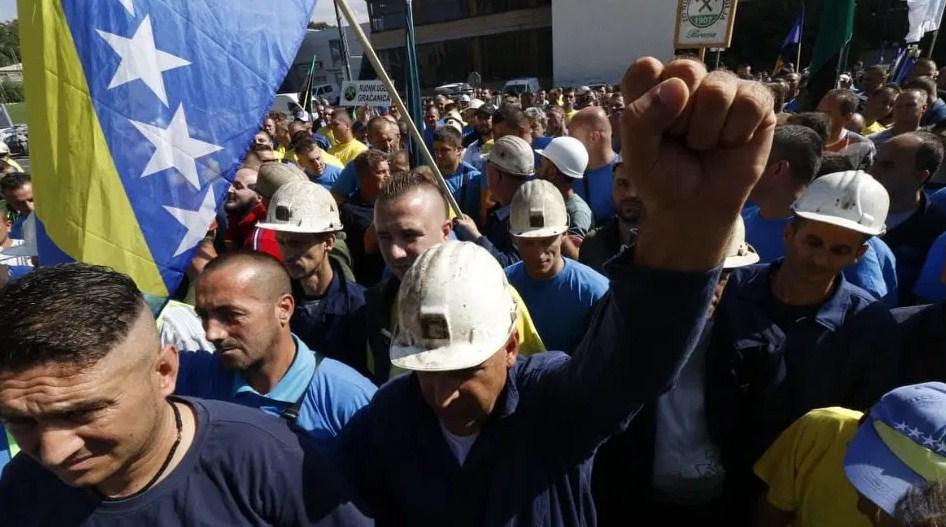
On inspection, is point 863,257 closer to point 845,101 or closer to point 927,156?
point 927,156

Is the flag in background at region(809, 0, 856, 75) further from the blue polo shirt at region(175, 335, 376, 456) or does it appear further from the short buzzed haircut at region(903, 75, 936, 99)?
the blue polo shirt at region(175, 335, 376, 456)

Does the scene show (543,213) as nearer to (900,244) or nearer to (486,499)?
(486,499)

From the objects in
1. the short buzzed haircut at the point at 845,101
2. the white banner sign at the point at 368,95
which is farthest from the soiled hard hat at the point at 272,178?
the short buzzed haircut at the point at 845,101

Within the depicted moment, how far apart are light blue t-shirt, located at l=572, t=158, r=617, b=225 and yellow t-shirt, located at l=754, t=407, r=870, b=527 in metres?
2.75

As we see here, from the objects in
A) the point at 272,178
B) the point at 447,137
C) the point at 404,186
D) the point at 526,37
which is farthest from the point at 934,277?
the point at 526,37

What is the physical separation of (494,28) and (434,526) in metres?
39.6

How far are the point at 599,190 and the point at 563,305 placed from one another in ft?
7.17

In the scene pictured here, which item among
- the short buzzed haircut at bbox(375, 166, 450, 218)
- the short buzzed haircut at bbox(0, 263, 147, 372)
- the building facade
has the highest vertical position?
the short buzzed haircut at bbox(0, 263, 147, 372)

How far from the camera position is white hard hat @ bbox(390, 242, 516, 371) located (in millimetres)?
1383

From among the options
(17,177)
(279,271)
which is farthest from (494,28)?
(279,271)

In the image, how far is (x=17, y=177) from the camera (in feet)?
16.4

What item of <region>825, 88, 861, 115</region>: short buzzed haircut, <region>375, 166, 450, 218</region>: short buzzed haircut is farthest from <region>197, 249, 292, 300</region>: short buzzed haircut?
<region>825, 88, 861, 115</region>: short buzzed haircut

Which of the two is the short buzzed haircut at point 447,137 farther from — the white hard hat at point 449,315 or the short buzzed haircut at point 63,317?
the short buzzed haircut at point 63,317

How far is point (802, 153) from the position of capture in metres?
3.17
